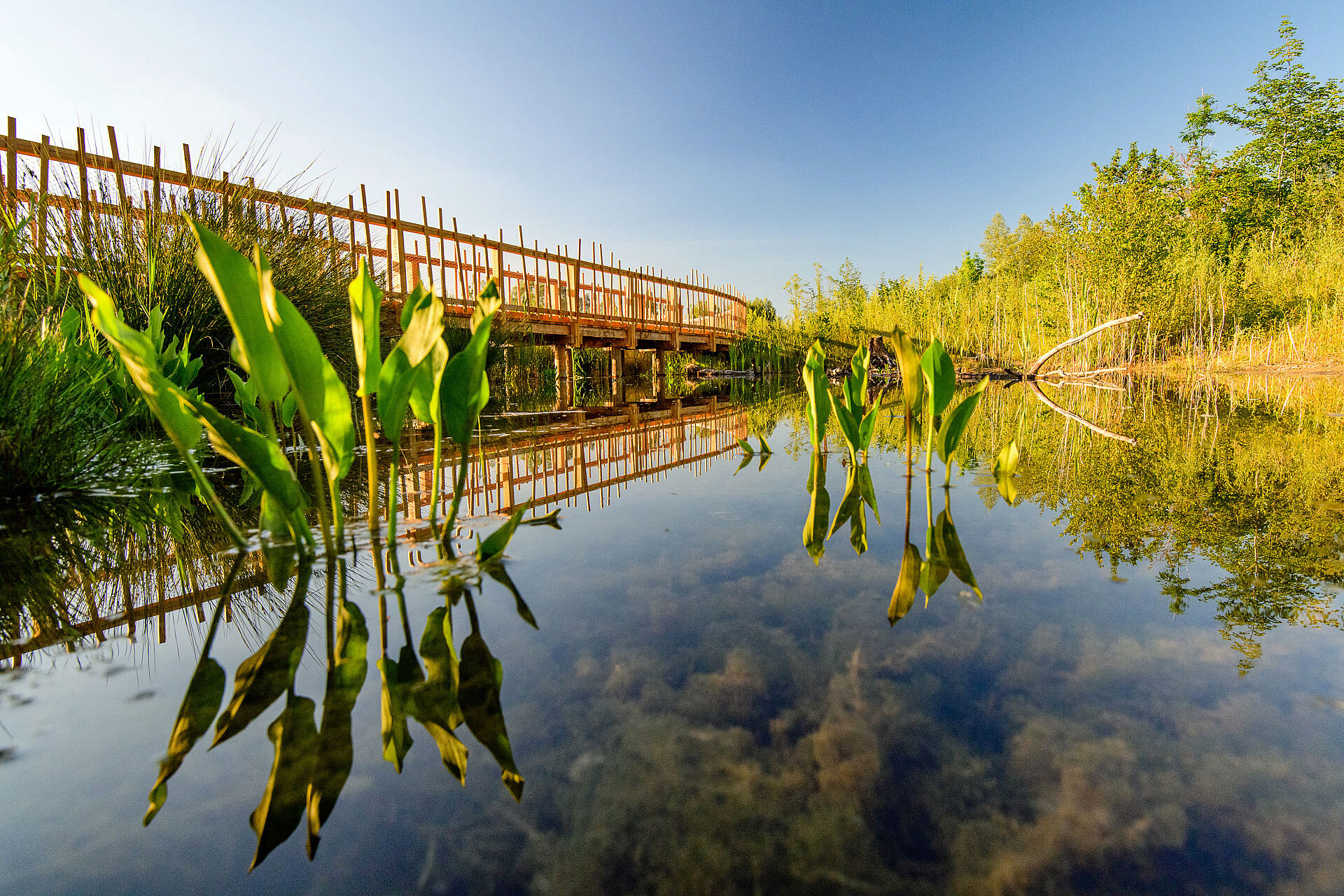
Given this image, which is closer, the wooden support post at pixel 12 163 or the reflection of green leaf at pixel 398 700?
the reflection of green leaf at pixel 398 700

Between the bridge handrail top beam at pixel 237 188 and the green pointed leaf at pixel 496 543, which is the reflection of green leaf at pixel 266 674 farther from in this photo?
the bridge handrail top beam at pixel 237 188

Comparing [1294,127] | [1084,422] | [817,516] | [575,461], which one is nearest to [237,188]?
[575,461]

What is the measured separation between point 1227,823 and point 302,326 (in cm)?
144

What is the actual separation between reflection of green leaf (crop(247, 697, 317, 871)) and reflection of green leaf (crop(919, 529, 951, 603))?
1.00 m

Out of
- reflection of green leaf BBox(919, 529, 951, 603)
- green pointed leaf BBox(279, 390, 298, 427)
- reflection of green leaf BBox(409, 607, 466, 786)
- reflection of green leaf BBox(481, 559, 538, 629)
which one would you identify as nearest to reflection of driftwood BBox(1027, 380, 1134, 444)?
reflection of green leaf BBox(919, 529, 951, 603)

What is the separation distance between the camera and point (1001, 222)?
36469mm

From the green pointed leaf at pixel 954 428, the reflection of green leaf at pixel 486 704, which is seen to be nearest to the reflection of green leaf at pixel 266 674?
the reflection of green leaf at pixel 486 704

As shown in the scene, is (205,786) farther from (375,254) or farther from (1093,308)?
(1093,308)

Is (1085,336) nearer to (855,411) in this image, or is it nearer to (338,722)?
(855,411)

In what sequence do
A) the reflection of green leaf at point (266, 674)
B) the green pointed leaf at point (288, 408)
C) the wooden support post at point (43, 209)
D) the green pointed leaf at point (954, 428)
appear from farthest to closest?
the wooden support post at point (43, 209), the green pointed leaf at point (954, 428), the green pointed leaf at point (288, 408), the reflection of green leaf at point (266, 674)

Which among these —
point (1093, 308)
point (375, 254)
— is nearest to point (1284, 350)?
point (1093, 308)

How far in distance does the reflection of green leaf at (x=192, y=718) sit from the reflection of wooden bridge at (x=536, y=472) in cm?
22

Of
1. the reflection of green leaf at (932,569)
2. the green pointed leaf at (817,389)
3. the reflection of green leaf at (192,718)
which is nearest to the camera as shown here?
the reflection of green leaf at (192,718)

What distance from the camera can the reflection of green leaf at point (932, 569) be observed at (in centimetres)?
119
